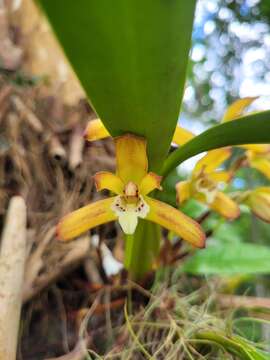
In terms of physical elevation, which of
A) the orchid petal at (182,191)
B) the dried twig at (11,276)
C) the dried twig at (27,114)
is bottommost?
the dried twig at (11,276)

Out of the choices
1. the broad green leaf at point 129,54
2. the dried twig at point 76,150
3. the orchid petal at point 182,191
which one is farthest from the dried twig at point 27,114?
the broad green leaf at point 129,54

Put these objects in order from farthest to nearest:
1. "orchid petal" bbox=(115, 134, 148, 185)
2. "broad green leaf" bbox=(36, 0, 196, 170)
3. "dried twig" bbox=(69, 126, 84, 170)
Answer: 1. "dried twig" bbox=(69, 126, 84, 170)
2. "orchid petal" bbox=(115, 134, 148, 185)
3. "broad green leaf" bbox=(36, 0, 196, 170)

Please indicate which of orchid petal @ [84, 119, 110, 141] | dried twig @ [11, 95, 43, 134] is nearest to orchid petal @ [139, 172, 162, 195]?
orchid petal @ [84, 119, 110, 141]

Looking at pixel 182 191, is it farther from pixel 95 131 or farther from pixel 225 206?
pixel 95 131

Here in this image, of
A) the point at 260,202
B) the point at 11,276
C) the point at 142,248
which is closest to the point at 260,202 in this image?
the point at 260,202

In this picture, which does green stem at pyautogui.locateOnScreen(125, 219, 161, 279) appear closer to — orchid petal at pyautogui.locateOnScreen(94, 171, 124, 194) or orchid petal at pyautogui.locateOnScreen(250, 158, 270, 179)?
orchid petal at pyautogui.locateOnScreen(94, 171, 124, 194)

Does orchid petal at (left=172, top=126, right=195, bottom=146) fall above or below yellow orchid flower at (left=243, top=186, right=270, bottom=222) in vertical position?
above

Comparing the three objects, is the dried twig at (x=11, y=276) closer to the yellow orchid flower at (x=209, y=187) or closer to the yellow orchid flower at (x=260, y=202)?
the yellow orchid flower at (x=209, y=187)
